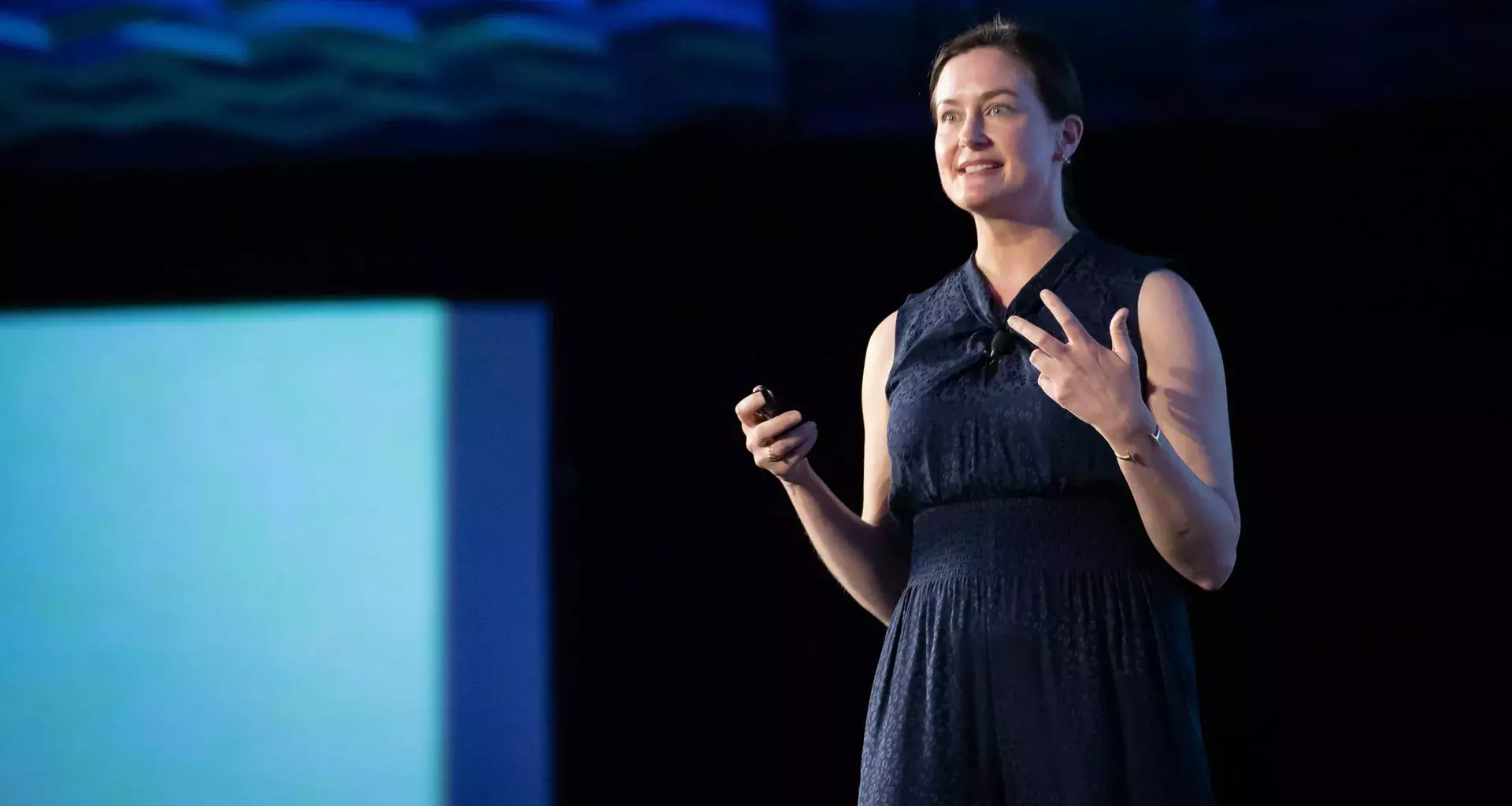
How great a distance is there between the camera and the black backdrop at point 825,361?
8.35 feet

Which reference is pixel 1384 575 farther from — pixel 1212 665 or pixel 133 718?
pixel 133 718

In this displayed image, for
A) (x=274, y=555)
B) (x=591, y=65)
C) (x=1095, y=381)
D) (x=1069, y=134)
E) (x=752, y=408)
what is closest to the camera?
(x=1095, y=381)

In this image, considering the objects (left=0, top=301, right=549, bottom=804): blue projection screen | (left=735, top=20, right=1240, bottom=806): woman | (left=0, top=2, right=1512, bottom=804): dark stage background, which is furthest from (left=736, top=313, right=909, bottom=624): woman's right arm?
(left=0, top=301, right=549, bottom=804): blue projection screen

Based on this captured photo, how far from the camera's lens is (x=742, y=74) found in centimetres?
273

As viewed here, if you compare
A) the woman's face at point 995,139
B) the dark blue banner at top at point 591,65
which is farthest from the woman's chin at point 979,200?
the dark blue banner at top at point 591,65

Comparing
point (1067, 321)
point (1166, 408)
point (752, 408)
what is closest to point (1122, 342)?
point (1067, 321)

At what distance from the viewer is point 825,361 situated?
2779mm

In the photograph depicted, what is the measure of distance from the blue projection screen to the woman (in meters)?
1.45

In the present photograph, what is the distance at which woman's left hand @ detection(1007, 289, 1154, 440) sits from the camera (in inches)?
47.5

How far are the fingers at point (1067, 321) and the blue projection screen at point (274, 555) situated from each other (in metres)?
1.74

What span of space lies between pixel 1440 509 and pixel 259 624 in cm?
217

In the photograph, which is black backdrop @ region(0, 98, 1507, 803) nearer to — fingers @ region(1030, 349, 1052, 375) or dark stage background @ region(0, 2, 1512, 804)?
dark stage background @ region(0, 2, 1512, 804)

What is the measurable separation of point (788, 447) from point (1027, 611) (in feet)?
0.89

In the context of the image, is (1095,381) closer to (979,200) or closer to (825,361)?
(979,200)
